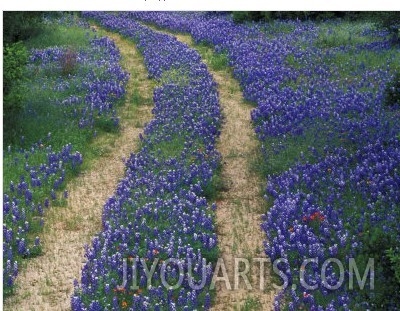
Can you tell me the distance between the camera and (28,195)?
32.2 feet

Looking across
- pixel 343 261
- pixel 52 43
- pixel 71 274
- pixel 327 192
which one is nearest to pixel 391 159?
pixel 327 192

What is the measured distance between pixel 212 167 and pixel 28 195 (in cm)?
289

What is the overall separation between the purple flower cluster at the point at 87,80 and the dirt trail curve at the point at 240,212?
2444 millimetres

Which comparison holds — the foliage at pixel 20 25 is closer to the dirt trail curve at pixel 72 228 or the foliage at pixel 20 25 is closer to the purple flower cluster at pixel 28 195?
the dirt trail curve at pixel 72 228

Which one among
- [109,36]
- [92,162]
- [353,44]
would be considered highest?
[109,36]

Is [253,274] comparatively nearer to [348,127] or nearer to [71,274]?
[71,274]

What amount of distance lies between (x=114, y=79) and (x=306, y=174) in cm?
731

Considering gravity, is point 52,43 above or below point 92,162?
above

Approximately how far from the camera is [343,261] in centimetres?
793

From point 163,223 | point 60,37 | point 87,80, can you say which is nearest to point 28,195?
point 163,223

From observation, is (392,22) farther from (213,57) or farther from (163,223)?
(163,223)

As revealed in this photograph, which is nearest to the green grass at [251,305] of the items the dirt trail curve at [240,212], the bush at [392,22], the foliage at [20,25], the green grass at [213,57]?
the dirt trail curve at [240,212]

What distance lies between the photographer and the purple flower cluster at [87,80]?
13602mm

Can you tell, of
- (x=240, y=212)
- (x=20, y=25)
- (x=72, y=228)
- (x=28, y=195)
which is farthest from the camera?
(x=20, y=25)
